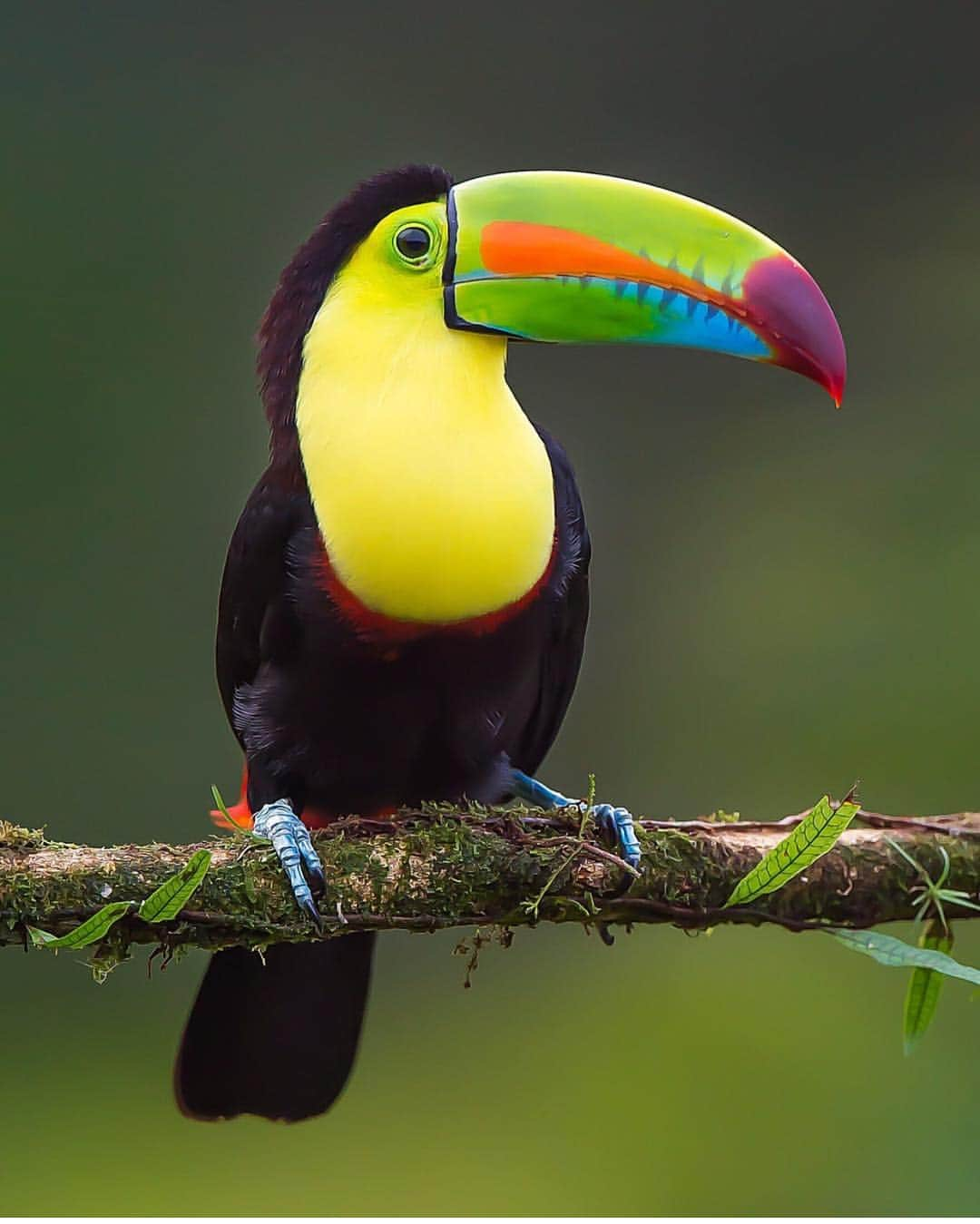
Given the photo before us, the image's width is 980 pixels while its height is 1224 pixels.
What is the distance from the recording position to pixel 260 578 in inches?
70.1

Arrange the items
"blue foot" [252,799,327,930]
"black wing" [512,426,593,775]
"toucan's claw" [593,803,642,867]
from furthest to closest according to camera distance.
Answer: "black wing" [512,426,593,775] → "toucan's claw" [593,803,642,867] → "blue foot" [252,799,327,930]

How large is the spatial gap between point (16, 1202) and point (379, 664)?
1882 millimetres

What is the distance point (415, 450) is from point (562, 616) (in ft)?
1.01

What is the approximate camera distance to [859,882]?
167cm

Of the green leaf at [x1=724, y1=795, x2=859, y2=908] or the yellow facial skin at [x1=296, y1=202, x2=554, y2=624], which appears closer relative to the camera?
the green leaf at [x1=724, y1=795, x2=859, y2=908]

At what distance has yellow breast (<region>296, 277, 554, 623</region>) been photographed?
168 cm

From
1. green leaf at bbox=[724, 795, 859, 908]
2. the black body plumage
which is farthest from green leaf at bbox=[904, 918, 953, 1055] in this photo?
the black body plumage

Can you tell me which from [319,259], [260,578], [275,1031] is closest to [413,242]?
[319,259]

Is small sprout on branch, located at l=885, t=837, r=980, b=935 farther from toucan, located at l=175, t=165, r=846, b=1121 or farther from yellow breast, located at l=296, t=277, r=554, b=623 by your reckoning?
yellow breast, located at l=296, t=277, r=554, b=623

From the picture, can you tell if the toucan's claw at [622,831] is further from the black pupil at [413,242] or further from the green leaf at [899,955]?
the black pupil at [413,242]

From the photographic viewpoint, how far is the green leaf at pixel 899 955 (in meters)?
A: 1.47

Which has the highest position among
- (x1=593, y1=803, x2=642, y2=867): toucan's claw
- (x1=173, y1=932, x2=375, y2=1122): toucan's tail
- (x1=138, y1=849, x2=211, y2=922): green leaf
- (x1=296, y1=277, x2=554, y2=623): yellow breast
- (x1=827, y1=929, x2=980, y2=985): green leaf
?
(x1=296, y1=277, x2=554, y2=623): yellow breast

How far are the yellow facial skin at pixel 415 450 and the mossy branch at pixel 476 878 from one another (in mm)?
240

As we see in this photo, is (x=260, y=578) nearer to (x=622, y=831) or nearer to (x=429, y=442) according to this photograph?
(x=429, y=442)
